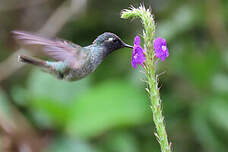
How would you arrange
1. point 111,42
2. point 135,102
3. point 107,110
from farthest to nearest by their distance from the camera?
point 135,102
point 107,110
point 111,42

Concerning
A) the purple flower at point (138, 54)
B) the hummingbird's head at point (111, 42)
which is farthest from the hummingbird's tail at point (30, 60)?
the purple flower at point (138, 54)

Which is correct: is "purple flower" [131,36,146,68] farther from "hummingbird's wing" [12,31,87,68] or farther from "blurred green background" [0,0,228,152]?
"blurred green background" [0,0,228,152]

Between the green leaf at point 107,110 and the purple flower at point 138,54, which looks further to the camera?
the green leaf at point 107,110

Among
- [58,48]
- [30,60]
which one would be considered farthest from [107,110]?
[58,48]

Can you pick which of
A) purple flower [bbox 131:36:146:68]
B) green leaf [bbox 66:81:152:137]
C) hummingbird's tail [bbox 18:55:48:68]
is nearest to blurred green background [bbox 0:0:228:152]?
green leaf [bbox 66:81:152:137]

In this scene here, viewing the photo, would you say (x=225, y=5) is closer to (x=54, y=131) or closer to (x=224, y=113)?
(x=224, y=113)

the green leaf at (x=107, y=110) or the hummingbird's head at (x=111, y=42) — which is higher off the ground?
the hummingbird's head at (x=111, y=42)

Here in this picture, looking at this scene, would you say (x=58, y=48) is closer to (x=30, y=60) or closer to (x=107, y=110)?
(x=30, y=60)

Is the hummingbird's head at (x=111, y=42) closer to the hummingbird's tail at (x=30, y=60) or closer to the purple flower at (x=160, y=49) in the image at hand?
the purple flower at (x=160, y=49)

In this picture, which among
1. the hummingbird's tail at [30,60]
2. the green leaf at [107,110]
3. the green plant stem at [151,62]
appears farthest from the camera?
the green leaf at [107,110]
